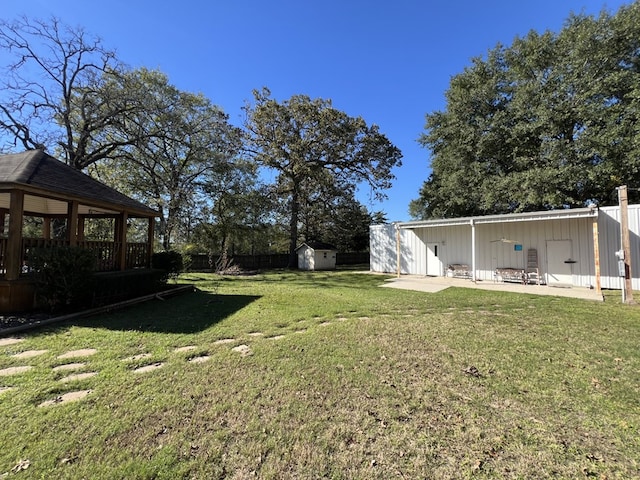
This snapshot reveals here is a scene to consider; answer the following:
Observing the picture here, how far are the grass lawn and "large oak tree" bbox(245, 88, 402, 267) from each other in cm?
1879

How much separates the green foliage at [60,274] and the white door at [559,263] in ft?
50.8

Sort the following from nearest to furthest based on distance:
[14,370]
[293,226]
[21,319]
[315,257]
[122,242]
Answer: [14,370] < [21,319] < [122,242] < [315,257] < [293,226]

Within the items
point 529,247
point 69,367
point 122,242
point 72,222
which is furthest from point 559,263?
point 72,222

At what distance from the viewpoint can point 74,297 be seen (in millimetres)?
6246

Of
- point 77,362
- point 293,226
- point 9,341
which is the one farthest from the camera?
point 293,226

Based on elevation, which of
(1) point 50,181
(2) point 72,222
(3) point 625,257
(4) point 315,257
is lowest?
(4) point 315,257

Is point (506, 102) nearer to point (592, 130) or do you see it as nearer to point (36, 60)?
point (592, 130)

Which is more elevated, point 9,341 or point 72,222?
point 72,222

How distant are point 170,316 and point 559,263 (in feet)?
45.9

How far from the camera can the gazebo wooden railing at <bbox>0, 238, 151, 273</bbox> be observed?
21.5 ft

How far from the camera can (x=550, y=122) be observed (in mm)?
15188

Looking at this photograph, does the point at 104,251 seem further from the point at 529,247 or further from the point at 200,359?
the point at 529,247

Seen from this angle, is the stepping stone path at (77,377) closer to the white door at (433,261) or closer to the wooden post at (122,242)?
the wooden post at (122,242)

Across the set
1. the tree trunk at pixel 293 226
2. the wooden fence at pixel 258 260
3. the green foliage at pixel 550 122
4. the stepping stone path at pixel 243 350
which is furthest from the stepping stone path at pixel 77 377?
the tree trunk at pixel 293 226
